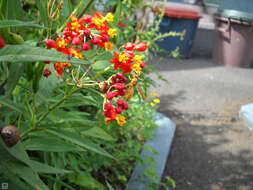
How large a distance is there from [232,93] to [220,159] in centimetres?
165

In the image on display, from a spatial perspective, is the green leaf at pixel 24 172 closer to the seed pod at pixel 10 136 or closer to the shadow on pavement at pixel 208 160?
the seed pod at pixel 10 136

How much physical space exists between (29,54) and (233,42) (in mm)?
5009

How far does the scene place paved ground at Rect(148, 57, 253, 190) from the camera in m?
2.21

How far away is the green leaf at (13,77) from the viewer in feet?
2.46

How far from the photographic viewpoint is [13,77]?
0.76 m

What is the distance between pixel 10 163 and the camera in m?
0.71

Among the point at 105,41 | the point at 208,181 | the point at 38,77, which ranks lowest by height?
the point at 208,181

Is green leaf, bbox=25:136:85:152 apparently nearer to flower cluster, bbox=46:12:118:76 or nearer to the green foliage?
the green foliage

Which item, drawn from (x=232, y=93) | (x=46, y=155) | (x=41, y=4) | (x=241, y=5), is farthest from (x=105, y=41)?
(x=241, y=5)

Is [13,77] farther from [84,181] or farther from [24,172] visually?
[84,181]

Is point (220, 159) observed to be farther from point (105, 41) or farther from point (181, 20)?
point (181, 20)

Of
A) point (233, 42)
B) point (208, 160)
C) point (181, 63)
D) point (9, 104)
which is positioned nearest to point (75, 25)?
point (9, 104)

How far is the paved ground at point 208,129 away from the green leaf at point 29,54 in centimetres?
169

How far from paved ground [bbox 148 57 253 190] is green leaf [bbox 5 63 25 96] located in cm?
160
